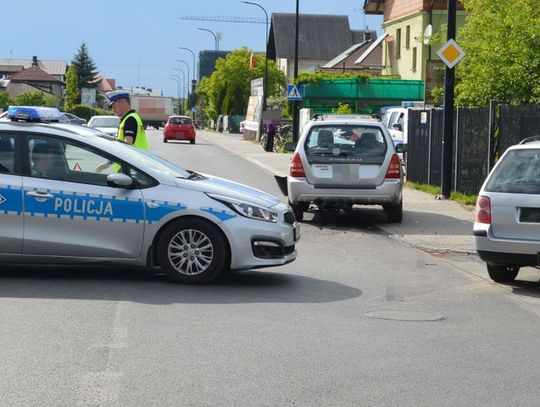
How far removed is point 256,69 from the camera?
3816 inches

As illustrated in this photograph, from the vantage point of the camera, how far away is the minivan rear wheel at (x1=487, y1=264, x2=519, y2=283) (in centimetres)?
1089

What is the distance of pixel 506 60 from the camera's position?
2281cm

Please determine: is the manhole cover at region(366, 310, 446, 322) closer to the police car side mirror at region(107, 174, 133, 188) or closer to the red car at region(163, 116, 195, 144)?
the police car side mirror at region(107, 174, 133, 188)

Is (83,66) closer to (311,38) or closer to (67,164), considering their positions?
(311,38)

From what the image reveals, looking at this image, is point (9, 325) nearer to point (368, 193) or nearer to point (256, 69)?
point (368, 193)

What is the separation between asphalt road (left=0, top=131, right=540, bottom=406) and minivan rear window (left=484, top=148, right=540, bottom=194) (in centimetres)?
102

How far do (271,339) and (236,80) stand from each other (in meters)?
94.7

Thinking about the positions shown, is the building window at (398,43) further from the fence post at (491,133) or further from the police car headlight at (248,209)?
the police car headlight at (248,209)

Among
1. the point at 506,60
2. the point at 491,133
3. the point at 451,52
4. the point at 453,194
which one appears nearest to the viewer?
the point at 491,133

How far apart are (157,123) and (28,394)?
98.6 m

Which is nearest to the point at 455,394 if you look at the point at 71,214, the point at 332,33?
the point at 71,214

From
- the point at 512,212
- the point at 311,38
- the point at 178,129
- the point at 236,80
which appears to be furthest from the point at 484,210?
the point at 311,38

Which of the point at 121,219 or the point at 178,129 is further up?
the point at 178,129

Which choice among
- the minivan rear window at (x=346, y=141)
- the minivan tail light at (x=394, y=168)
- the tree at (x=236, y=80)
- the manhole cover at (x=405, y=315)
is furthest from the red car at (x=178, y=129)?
the manhole cover at (x=405, y=315)
